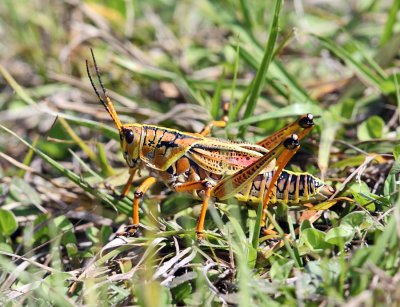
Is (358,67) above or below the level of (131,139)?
above

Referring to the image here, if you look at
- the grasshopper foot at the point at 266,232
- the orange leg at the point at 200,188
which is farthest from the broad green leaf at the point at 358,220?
the orange leg at the point at 200,188

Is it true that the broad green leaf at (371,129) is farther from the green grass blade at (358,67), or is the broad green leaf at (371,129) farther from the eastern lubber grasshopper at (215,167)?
the eastern lubber grasshopper at (215,167)

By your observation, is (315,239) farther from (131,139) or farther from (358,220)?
(131,139)

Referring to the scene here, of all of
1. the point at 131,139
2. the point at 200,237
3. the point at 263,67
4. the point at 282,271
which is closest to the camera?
the point at 282,271

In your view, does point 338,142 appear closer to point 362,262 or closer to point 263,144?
point 263,144

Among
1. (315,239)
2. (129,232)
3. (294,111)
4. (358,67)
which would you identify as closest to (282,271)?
(315,239)

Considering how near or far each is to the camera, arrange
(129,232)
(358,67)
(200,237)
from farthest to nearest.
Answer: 1. (358,67)
2. (129,232)
3. (200,237)

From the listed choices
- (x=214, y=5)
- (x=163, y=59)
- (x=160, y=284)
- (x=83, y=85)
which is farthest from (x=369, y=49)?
(x=160, y=284)
